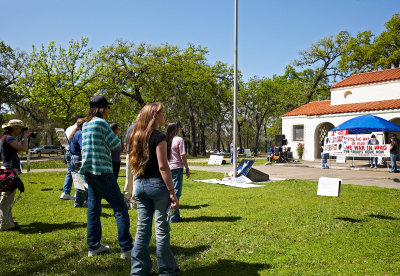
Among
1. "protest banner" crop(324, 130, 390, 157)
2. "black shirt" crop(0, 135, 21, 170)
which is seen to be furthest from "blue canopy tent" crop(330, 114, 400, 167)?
"black shirt" crop(0, 135, 21, 170)

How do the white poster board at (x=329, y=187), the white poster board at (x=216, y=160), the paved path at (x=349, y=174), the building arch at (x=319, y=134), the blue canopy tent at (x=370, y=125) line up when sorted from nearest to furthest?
1. the white poster board at (x=329, y=187)
2. the paved path at (x=349, y=174)
3. the blue canopy tent at (x=370, y=125)
4. the white poster board at (x=216, y=160)
5. the building arch at (x=319, y=134)

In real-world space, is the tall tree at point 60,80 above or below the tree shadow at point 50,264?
above

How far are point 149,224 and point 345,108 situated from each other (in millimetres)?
27427

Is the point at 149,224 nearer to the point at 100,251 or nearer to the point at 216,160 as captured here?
the point at 100,251

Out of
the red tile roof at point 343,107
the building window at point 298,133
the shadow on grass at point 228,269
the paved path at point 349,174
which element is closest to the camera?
the shadow on grass at point 228,269

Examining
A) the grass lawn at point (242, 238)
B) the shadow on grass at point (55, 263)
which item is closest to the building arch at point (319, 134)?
the grass lawn at point (242, 238)

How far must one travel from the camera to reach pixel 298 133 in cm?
3147

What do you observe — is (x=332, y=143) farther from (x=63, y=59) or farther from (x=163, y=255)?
(x=63, y=59)

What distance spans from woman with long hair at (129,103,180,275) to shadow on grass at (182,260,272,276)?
533 millimetres

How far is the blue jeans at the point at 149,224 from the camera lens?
3.37m

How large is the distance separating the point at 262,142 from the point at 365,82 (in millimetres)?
48671

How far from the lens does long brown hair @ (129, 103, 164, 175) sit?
3.38m

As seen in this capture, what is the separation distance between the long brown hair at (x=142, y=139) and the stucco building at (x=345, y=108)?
24584mm

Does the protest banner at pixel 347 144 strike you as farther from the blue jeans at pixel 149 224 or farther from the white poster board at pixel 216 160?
the blue jeans at pixel 149 224
